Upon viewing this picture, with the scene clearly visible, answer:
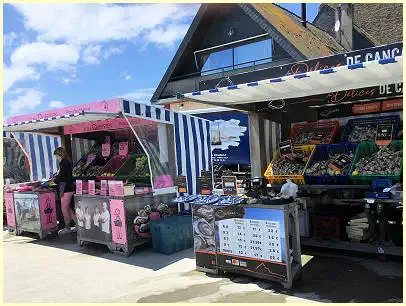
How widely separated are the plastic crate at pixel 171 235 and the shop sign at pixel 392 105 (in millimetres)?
3601

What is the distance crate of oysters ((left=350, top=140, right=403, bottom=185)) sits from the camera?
4.96m

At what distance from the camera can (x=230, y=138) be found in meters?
11.6

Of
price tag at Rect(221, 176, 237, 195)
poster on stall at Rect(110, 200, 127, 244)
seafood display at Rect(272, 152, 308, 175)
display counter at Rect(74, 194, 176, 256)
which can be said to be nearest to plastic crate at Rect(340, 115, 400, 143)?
seafood display at Rect(272, 152, 308, 175)

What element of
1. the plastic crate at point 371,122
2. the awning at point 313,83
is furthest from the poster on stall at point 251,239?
the plastic crate at point 371,122

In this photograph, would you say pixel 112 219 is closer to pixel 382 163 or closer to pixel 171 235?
pixel 171 235

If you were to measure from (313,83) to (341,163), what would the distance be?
1.53 meters

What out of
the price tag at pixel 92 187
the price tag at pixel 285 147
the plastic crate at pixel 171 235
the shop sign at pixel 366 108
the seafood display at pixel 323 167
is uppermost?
the shop sign at pixel 366 108

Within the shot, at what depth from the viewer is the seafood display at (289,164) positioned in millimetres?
5957

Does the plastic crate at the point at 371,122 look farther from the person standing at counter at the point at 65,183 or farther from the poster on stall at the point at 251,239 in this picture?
the person standing at counter at the point at 65,183

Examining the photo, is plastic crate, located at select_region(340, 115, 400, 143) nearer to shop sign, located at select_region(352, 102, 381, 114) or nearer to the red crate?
shop sign, located at select_region(352, 102, 381, 114)

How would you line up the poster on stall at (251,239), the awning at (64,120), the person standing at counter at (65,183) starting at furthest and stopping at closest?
the person standing at counter at (65,183) → the awning at (64,120) → the poster on stall at (251,239)

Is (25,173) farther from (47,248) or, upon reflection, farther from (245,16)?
(245,16)

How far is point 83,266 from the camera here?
5395 mm

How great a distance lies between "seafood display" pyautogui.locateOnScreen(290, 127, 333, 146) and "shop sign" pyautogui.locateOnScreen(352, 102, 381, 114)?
1.59 ft
